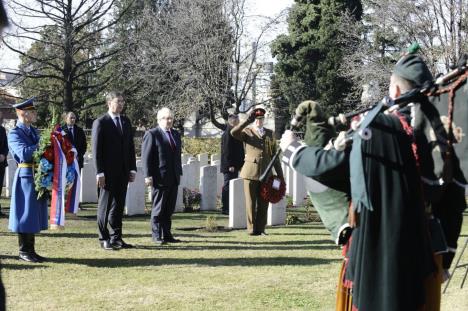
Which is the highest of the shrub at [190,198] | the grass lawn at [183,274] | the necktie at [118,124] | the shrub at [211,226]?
the necktie at [118,124]

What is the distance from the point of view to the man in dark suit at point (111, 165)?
905 centimetres

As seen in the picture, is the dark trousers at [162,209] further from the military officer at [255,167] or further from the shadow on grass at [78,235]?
the military officer at [255,167]

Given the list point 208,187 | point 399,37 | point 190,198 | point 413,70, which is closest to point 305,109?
point 413,70

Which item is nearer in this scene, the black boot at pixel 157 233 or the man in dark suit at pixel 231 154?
the black boot at pixel 157 233

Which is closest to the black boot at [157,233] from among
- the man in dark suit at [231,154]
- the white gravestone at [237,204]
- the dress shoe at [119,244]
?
the dress shoe at [119,244]

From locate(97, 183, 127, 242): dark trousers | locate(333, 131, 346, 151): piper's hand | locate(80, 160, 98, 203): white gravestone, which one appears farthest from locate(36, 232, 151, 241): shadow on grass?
locate(333, 131, 346, 151): piper's hand

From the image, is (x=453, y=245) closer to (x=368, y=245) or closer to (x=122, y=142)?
(x=368, y=245)

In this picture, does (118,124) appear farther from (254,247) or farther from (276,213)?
(276,213)

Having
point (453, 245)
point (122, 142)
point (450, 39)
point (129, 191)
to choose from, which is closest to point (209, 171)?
point (129, 191)

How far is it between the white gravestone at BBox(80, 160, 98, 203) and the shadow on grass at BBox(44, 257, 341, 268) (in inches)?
267

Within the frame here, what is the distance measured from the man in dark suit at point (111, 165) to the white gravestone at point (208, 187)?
4.88 m

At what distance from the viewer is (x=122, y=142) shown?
363 inches

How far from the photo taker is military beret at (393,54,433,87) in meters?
3.81

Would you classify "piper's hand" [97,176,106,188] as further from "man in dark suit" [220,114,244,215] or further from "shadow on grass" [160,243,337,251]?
"man in dark suit" [220,114,244,215]
